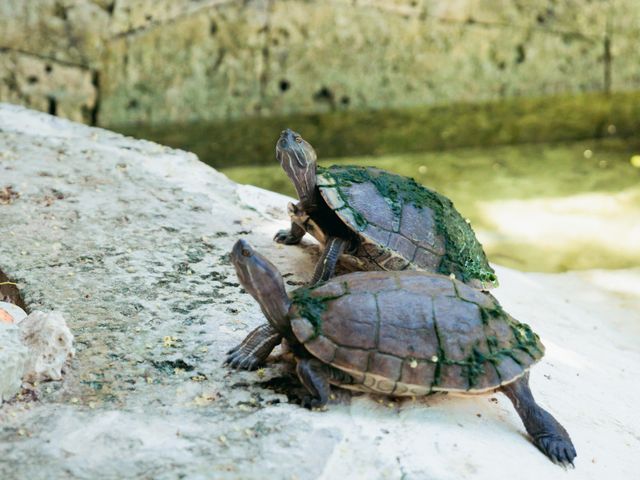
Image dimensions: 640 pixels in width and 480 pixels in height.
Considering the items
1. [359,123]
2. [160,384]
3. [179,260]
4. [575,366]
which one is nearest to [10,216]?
[179,260]

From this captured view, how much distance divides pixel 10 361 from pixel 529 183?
235 inches

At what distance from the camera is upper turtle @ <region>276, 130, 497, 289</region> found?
12.7ft

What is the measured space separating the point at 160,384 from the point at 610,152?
691cm

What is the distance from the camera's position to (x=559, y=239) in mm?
6660

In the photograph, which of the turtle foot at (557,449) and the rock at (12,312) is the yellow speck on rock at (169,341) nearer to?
the rock at (12,312)

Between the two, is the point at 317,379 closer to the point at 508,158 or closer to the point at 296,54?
the point at 508,158

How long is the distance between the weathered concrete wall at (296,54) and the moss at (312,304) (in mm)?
5899

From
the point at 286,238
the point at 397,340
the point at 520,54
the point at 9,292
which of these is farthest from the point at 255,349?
the point at 520,54

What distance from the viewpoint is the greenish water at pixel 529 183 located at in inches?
253

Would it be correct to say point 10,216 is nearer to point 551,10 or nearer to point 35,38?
point 35,38

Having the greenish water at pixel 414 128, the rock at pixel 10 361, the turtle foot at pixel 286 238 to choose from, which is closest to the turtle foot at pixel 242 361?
the rock at pixel 10 361

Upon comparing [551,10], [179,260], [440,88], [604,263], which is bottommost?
[604,263]

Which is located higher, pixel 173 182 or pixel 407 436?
pixel 173 182

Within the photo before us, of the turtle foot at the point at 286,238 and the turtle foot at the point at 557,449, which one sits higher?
the turtle foot at the point at 286,238
